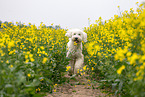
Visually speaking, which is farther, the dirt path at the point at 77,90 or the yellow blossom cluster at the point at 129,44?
the dirt path at the point at 77,90

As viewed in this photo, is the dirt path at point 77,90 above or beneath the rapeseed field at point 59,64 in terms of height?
beneath

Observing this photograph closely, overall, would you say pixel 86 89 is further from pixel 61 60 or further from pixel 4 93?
pixel 4 93

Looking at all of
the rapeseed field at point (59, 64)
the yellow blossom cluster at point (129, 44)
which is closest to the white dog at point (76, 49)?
the rapeseed field at point (59, 64)

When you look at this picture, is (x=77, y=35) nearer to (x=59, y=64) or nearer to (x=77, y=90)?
(x=59, y=64)

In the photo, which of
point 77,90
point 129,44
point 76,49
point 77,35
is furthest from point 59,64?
point 129,44

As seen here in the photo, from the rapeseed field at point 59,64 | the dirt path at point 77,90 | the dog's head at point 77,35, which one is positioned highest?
the dog's head at point 77,35

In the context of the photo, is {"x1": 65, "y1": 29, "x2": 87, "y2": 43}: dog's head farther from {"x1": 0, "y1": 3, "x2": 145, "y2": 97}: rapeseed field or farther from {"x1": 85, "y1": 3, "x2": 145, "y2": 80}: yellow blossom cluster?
{"x1": 85, "y1": 3, "x2": 145, "y2": 80}: yellow blossom cluster

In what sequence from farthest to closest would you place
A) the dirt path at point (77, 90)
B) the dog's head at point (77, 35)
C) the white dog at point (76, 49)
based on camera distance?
the white dog at point (76, 49) → the dog's head at point (77, 35) → the dirt path at point (77, 90)

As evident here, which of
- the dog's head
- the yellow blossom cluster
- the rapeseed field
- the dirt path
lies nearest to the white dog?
the dog's head

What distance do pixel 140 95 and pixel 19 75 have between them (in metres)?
1.36

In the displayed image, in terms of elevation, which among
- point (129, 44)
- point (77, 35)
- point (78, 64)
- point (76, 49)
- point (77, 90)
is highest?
point (77, 35)

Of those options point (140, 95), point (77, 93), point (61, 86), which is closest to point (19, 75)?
point (140, 95)

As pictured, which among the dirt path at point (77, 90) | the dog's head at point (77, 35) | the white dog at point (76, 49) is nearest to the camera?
the dirt path at point (77, 90)

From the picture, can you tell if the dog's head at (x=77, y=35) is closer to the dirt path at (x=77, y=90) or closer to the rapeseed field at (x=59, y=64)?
the rapeseed field at (x=59, y=64)
